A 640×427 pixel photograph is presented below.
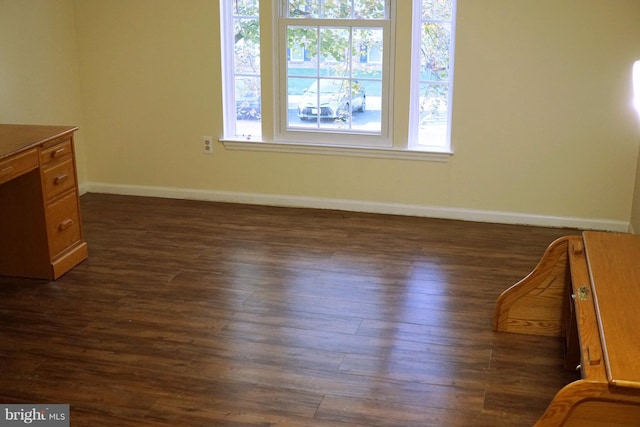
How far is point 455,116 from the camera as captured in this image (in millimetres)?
5156

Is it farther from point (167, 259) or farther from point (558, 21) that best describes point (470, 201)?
point (167, 259)

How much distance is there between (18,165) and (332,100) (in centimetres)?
231

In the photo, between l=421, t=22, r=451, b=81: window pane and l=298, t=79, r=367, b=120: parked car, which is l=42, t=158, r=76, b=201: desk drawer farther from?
l=421, t=22, r=451, b=81: window pane

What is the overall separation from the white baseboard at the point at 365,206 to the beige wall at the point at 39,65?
0.50 m

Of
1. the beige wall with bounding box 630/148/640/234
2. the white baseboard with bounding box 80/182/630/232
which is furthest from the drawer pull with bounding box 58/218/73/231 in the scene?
the beige wall with bounding box 630/148/640/234

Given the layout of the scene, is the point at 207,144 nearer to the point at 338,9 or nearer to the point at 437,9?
the point at 338,9

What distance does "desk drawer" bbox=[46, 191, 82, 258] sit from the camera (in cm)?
421

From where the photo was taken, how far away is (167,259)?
456 centimetres

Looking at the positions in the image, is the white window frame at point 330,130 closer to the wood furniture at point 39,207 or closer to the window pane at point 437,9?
the window pane at point 437,9

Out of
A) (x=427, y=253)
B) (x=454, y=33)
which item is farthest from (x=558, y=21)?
(x=427, y=253)

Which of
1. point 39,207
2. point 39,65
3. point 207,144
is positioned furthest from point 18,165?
point 207,144

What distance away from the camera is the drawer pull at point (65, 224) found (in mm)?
4286

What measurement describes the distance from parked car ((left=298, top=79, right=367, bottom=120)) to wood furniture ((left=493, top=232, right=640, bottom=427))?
2.23m

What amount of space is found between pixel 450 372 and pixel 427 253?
1483mm
